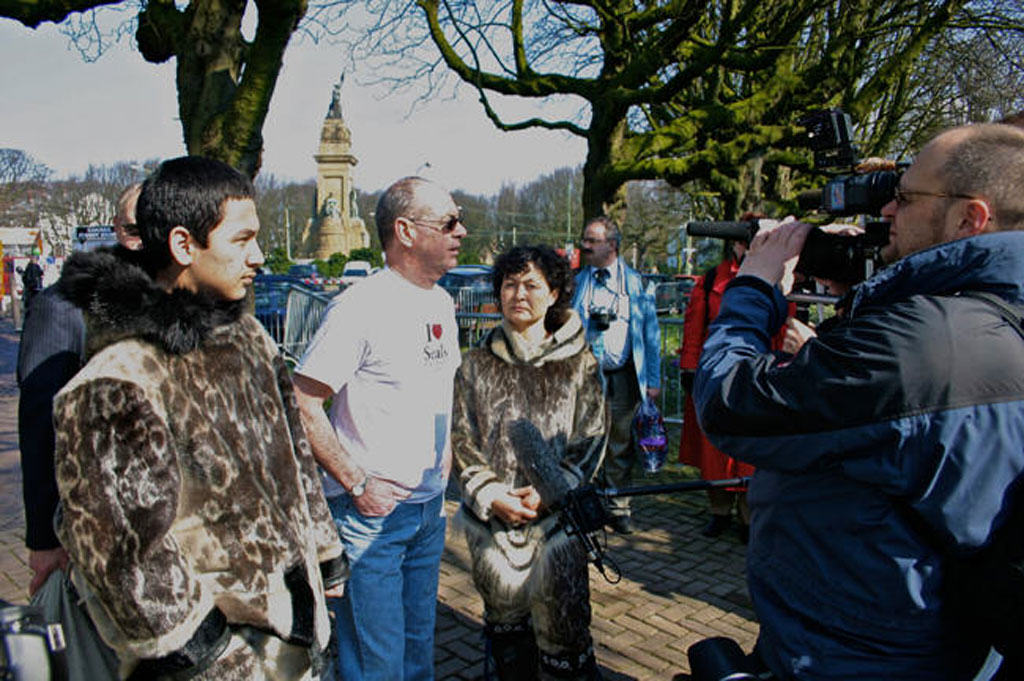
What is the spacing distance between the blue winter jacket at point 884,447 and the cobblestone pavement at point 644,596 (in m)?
2.33

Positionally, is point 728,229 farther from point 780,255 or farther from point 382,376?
point 382,376

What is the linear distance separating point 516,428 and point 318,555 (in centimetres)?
112

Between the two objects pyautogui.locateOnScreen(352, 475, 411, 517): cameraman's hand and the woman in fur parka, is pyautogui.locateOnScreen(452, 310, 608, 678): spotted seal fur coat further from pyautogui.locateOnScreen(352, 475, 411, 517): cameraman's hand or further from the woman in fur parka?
pyautogui.locateOnScreen(352, 475, 411, 517): cameraman's hand

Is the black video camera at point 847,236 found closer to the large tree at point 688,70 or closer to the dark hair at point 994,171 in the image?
the dark hair at point 994,171

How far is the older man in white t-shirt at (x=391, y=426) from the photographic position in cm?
269

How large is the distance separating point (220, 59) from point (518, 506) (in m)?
5.30

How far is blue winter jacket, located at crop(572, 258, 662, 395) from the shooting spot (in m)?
6.00

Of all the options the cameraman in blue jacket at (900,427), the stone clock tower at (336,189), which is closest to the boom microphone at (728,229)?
the cameraman in blue jacket at (900,427)

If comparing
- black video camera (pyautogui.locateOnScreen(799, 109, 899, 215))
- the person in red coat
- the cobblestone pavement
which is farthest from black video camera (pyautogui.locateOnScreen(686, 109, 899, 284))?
the person in red coat

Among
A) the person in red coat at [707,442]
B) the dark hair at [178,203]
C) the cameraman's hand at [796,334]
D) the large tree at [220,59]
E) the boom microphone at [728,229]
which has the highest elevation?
the large tree at [220,59]

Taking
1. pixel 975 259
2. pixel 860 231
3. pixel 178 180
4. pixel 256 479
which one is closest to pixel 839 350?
pixel 975 259

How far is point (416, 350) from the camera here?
2.87 meters

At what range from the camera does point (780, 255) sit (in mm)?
1873

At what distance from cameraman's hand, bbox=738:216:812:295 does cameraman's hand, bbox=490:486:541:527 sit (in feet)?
4.92
